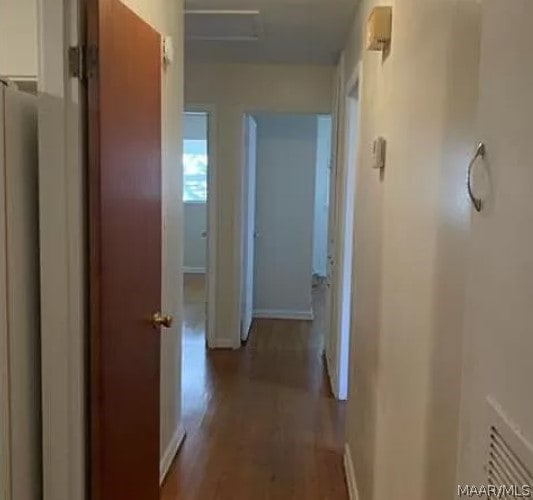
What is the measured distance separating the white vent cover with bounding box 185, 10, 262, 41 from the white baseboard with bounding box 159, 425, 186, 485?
8.13 ft

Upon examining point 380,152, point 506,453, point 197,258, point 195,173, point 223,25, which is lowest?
point 197,258

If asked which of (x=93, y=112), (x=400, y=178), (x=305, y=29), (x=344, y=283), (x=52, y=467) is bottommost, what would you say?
(x=52, y=467)

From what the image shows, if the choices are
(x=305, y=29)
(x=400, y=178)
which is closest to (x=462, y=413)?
(x=400, y=178)

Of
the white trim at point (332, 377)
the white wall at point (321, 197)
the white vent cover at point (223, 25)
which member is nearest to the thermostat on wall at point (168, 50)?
the white vent cover at point (223, 25)

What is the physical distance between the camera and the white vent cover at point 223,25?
3736mm

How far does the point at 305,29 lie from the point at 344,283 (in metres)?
1.72

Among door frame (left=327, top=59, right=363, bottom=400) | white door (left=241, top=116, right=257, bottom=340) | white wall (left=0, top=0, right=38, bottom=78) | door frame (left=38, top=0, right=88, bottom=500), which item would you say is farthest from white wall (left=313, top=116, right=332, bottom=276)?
door frame (left=38, top=0, right=88, bottom=500)

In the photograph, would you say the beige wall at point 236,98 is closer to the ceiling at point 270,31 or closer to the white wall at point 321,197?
the ceiling at point 270,31

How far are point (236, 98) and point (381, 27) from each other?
3.26 m

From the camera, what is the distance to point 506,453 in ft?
2.83

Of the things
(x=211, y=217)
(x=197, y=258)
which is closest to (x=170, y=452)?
(x=211, y=217)

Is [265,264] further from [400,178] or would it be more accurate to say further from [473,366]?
[473,366]

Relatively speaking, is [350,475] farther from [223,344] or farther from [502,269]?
[223,344]

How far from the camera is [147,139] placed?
2.38 meters
